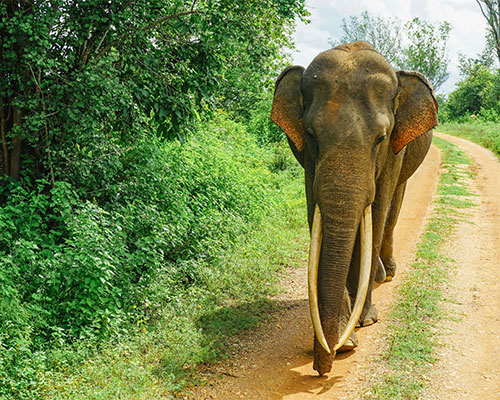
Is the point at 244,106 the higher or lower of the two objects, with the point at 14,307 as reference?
higher

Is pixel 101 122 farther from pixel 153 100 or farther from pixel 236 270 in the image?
pixel 236 270

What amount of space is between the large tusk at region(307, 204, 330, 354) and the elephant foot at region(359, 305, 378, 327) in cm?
149

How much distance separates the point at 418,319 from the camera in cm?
648

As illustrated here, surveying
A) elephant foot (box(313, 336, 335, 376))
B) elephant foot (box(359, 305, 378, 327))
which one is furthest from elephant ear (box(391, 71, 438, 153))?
elephant foot (box(313, 336, 335, 376))

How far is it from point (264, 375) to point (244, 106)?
50.7 feet

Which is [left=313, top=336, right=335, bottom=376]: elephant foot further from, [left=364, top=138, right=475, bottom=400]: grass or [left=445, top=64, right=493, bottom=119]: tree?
[left=445, top=64, right=493, bottom=119]: tree

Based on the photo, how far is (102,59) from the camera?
702cm

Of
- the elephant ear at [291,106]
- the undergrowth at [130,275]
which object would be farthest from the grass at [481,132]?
the elephant ear at [291,106]

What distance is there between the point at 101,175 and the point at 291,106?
2952 millimetres

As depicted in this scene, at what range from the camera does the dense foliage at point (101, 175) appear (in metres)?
5.71

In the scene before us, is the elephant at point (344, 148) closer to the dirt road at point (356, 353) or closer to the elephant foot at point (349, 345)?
the elephant foot at point (349, 345)

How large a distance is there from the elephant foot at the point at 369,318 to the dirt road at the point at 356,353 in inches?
2.6

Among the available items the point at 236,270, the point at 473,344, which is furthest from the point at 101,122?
the point at 473,344

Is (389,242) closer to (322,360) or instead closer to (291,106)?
(291,106)
